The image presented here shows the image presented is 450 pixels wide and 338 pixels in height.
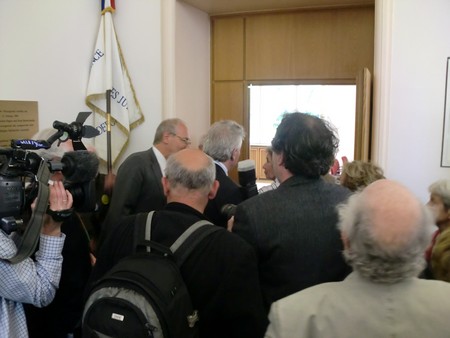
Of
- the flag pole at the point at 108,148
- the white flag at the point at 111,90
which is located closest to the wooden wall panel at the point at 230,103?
the white flag at the point at 111,90

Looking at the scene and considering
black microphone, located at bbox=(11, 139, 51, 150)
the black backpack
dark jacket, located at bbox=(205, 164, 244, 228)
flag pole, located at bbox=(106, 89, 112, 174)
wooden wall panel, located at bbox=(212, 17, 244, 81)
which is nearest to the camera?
the black backpack

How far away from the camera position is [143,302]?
3.83 feet

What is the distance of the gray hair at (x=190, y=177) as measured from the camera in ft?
4.93

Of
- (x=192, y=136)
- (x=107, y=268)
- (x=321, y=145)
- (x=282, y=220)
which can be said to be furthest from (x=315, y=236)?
(x=192, y=136)

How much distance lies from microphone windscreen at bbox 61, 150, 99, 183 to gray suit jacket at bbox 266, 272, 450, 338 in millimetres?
893

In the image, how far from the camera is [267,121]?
4.13 metres

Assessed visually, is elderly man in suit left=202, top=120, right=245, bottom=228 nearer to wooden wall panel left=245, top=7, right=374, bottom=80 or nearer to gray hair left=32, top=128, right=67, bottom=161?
gray hair left=32, top=128, right=67, bottom=161

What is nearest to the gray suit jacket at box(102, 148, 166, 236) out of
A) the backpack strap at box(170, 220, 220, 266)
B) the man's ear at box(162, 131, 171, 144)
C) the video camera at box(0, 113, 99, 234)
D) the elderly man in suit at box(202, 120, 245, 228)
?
the man's ear at box(162, 131, 171, 144)

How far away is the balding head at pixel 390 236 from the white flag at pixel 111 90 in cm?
284

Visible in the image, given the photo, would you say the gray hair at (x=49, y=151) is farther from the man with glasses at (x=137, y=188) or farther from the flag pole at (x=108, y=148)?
the flag pole at (x=108, y=148)

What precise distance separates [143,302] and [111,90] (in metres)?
2.66

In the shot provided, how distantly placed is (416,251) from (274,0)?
300 centimetres

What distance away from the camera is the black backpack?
116 cm

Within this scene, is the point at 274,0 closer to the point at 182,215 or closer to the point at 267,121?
the point at 267,121
